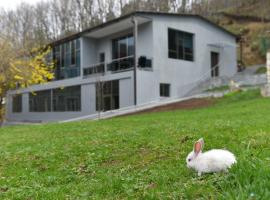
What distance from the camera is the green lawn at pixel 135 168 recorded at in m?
4.54

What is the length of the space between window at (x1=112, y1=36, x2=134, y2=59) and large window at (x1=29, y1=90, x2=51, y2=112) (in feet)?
32.5

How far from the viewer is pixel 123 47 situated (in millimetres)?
35312

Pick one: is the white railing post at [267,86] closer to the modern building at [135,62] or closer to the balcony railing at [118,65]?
the modern building at [135,62]

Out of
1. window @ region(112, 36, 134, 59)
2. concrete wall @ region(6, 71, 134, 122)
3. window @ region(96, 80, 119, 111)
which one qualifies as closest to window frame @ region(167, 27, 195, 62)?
window @ region(112, 36, 134, 59)

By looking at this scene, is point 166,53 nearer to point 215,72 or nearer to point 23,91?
point 215,72

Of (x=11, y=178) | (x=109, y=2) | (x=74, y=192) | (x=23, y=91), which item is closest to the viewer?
(x=74, y=192)

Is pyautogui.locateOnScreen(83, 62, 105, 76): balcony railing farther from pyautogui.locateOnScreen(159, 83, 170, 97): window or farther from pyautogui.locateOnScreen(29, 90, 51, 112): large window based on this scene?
pyautogui.locateOnScreen(29, 90, 51, 112): large window

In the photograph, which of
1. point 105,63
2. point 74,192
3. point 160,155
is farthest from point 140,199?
point 105,63

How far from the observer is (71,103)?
38.6 metres

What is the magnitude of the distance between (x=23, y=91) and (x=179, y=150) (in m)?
41.1

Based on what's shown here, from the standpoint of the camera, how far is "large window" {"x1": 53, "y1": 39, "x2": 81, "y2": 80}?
3941 cm

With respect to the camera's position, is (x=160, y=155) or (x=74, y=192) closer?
(x=74, y=192)

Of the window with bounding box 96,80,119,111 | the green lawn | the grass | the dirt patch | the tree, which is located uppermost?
the grass

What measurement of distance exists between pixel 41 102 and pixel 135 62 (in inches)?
653
